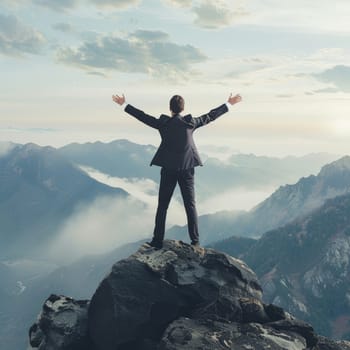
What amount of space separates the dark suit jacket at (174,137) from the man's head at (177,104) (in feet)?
0.84

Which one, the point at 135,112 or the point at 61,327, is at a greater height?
the point at 135,112

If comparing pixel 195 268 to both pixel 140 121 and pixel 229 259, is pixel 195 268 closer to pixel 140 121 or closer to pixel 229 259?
pixel 229 259

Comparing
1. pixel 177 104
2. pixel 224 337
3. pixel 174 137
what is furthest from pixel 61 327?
pixel 177 104

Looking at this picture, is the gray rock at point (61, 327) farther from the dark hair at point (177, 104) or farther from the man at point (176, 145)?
the dark hair at point (177, 104)

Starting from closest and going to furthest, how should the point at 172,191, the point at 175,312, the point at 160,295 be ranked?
1. the point at 175,312
2. the point at 160,295
3. the point at 172,191

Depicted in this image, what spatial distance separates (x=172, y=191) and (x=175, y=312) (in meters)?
5.51

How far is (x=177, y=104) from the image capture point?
2059 centimetres

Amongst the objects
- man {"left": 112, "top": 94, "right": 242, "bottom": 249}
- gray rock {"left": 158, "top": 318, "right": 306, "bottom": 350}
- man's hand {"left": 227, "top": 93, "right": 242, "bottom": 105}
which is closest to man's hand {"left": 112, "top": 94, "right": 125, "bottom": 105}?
man {"left": 112, "top": 94, "right": 242, "bottom": 249}

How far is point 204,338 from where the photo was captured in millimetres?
17516

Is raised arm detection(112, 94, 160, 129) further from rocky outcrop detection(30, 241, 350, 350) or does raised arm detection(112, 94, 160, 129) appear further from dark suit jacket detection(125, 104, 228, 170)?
rocky outcrop detection(30, 241, 350, 350)

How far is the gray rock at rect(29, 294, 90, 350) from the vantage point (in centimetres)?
2067

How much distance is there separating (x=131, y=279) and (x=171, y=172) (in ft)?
16.9

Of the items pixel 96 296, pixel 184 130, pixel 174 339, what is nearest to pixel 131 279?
pixel 96 296

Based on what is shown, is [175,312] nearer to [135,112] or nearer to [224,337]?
[224,337]
